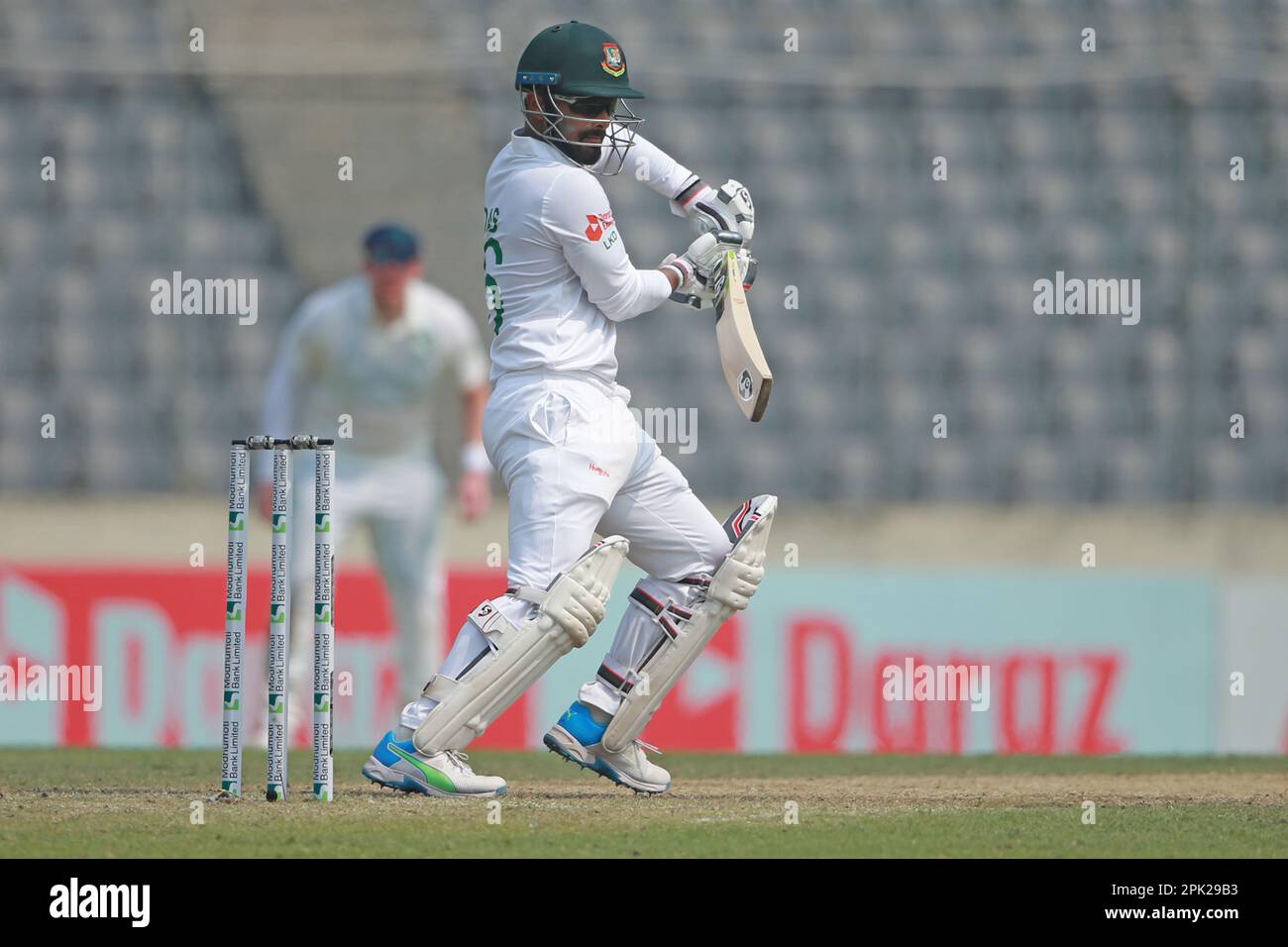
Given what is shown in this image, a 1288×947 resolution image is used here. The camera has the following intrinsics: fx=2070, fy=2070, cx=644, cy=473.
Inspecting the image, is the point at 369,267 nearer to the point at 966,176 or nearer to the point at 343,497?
the point at 343,497

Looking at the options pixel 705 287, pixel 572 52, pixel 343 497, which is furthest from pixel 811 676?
pixel 572 52

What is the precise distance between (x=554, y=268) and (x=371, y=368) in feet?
11.8

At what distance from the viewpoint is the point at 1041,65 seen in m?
10.5

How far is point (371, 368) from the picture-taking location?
859 cm

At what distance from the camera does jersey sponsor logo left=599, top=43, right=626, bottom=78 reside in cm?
511

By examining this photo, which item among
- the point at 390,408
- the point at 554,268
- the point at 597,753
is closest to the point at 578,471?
the point at 554,268

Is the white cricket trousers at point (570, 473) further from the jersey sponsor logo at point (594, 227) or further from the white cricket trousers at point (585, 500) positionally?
the jersey sponsor logo at point (594, 227)

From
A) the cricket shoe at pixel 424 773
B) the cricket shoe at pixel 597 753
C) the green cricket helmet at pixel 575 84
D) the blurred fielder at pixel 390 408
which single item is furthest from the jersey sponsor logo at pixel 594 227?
the blurred fielder at pixel 390 408

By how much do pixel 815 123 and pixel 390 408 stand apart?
3067 mm

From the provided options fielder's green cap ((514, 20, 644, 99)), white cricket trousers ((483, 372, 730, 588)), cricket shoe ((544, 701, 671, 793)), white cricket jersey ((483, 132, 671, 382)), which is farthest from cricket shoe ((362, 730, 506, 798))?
fielder's green cap ((514, 20, 644, 99))

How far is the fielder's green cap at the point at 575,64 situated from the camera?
5066 mm

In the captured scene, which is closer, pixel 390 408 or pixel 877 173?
pixel 390 408

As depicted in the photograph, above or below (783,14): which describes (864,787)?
below

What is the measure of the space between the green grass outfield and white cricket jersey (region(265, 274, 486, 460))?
240 cm
